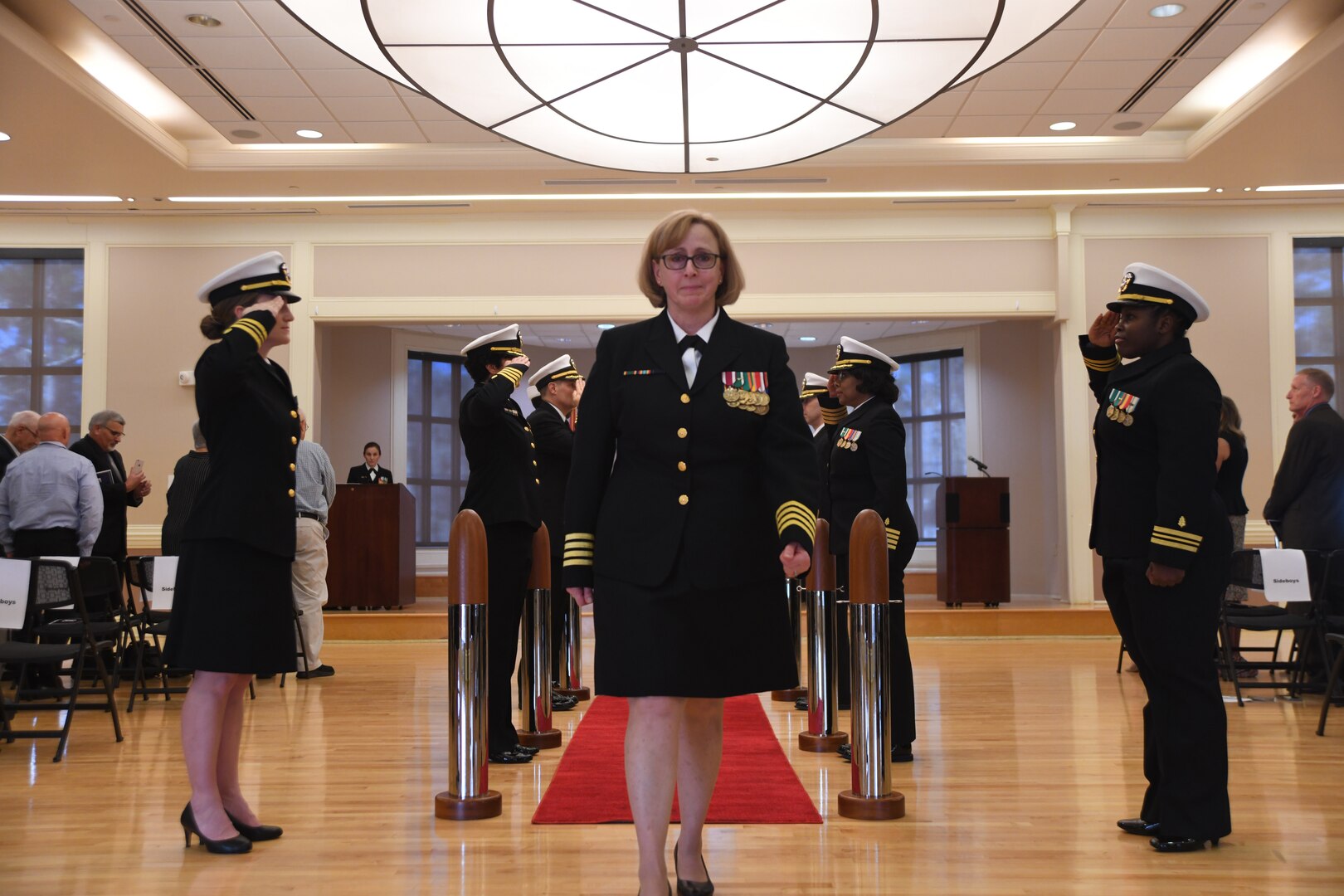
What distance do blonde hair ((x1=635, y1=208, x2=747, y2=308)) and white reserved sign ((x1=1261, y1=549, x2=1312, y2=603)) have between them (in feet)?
15.7

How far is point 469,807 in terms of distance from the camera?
370 cm

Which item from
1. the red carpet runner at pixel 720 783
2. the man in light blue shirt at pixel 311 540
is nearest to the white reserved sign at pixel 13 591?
the man in light blue shirt at pixel 311 540

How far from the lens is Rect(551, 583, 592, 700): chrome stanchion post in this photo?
637 cm

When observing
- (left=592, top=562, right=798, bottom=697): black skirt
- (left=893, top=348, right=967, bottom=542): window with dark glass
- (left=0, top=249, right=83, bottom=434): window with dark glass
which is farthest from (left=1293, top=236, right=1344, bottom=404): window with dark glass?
(left=0, top=249, right=83, bottom=434): window with dark glass

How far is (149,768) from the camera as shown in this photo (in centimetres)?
468

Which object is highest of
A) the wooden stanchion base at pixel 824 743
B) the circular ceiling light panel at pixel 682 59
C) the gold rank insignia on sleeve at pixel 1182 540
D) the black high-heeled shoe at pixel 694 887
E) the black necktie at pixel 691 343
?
the circular ceiling light panel at pixel 682 59

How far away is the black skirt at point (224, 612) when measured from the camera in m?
3.24

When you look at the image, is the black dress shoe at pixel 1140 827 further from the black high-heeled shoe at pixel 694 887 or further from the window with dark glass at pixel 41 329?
the window with dark glass at pixel 41 329

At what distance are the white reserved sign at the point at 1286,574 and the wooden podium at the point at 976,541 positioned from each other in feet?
16.1

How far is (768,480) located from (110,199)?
34.5 ft

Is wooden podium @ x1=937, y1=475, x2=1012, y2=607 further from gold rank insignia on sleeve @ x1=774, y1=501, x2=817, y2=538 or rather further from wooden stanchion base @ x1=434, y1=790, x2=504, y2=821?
gold rank insignia on sleeve @ x1=774, y1=501, x2=817, y2=538

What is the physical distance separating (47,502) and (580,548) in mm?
5094

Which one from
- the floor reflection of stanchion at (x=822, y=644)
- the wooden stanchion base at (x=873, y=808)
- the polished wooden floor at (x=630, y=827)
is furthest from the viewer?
the floor reflection of stanchion at (x=822, y=644)

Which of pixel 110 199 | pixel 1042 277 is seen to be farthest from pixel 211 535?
pixel 1042 277
